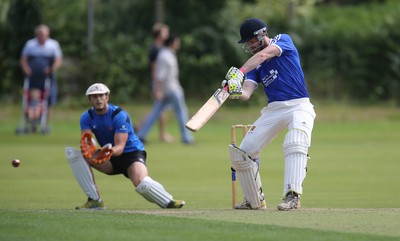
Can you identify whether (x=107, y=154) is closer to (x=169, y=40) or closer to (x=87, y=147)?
(x=87, y=147)

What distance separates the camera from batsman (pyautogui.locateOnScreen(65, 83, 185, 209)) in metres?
11.7

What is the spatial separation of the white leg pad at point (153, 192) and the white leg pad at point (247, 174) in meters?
1.04

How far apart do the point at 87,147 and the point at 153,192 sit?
928 millimetres

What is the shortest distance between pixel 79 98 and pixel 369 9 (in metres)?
14.8

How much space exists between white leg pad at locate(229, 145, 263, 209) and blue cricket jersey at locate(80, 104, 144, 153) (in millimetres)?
1582

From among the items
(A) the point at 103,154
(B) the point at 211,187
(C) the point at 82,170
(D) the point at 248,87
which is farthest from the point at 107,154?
(B) the point at 211,187

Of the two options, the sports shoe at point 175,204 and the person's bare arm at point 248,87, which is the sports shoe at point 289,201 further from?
the sports shoe at point 175,204

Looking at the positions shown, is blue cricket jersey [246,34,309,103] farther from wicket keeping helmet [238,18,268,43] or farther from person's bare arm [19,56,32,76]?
person's bare arm [19,56,32,76]

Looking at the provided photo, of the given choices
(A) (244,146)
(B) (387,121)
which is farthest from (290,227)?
(B) (387,121)

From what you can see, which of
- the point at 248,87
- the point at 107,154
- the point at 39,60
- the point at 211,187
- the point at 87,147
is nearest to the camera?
the point at 248,87

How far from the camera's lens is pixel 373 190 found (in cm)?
1452

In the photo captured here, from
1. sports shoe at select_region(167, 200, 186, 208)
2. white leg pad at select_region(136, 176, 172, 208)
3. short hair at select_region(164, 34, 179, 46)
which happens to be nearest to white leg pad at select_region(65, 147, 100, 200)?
white leg pad at select_region(136, 176, 172, 208)

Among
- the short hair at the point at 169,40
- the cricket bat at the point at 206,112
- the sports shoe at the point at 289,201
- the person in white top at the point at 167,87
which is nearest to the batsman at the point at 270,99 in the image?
the sports shoe at the point at 289,201

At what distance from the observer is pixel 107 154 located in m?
11.6
